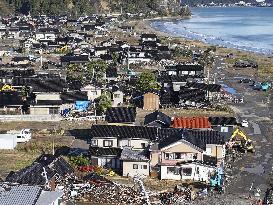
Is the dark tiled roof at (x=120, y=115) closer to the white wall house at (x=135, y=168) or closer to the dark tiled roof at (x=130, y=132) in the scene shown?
the dark tiled roof at (x=130, y=132)

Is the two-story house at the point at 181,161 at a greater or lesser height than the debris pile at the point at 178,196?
greater

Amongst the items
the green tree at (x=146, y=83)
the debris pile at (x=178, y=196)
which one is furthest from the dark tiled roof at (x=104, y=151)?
the green tree at (x=146, y=83)

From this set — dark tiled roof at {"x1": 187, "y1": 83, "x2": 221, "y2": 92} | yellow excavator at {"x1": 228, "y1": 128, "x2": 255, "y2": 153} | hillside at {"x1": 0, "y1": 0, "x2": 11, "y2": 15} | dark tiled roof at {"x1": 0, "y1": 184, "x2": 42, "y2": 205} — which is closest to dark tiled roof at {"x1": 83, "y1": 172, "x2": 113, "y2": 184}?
dark tiled roof at {"x1": 0, "y1": 184, "x2": 42, "y2": 205}

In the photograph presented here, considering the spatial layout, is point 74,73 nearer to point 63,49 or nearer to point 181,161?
point 63,49

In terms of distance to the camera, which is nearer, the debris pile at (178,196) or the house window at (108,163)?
the debris pile at (178,196)

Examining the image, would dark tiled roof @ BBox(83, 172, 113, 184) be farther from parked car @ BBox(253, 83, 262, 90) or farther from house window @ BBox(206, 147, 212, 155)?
parked car @ BBox(253, 83, 262, 90)

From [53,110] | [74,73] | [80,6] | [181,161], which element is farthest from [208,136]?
[80,6]

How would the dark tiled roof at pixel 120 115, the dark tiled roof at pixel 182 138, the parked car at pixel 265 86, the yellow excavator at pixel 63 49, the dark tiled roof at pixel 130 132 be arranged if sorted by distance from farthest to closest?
1. the yellow excavator at pixel 63 49
2. the parked car at pixel 265 86
3. the dark tiled roof at pixel 120 115
4. the dark tiled roof at pixel 130 132
5. the dark tiled roof at pixel 182 138
